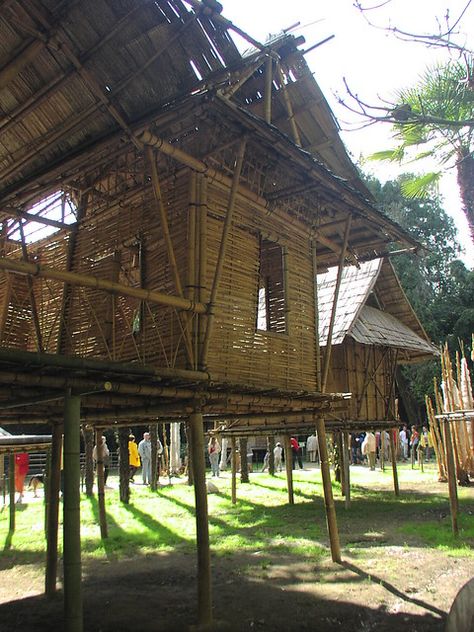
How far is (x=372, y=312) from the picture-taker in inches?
616

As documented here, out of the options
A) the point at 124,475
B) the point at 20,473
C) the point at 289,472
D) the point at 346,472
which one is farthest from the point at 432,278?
the point at 20,473

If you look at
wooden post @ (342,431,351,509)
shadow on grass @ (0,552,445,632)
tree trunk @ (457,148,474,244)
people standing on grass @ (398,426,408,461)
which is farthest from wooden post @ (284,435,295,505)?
people standing on grass @ (398,426,408,461)

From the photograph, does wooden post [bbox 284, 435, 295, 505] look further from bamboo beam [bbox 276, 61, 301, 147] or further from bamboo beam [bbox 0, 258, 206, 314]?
bamboo beam [bbox 0, 258, 206, 314]

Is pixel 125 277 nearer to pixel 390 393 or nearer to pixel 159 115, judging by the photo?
pixel 159 115

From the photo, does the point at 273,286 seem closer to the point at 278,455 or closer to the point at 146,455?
the point at 146,455

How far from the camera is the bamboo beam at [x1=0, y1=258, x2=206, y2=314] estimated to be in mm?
4340

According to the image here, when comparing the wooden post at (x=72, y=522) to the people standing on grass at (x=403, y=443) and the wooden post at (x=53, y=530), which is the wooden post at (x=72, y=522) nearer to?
the wooden post at (x=53, y=530)

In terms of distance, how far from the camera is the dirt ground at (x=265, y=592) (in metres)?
5.77

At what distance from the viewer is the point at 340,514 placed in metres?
12.6

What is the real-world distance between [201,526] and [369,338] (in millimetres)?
8805

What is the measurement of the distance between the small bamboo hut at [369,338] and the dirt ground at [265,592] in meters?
5.40

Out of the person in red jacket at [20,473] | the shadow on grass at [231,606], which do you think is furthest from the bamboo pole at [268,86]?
the person in red jacket at [20,473]

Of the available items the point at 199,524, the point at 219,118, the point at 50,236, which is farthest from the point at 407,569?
the point at 50,236

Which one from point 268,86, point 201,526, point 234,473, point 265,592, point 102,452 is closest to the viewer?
point 201,526
